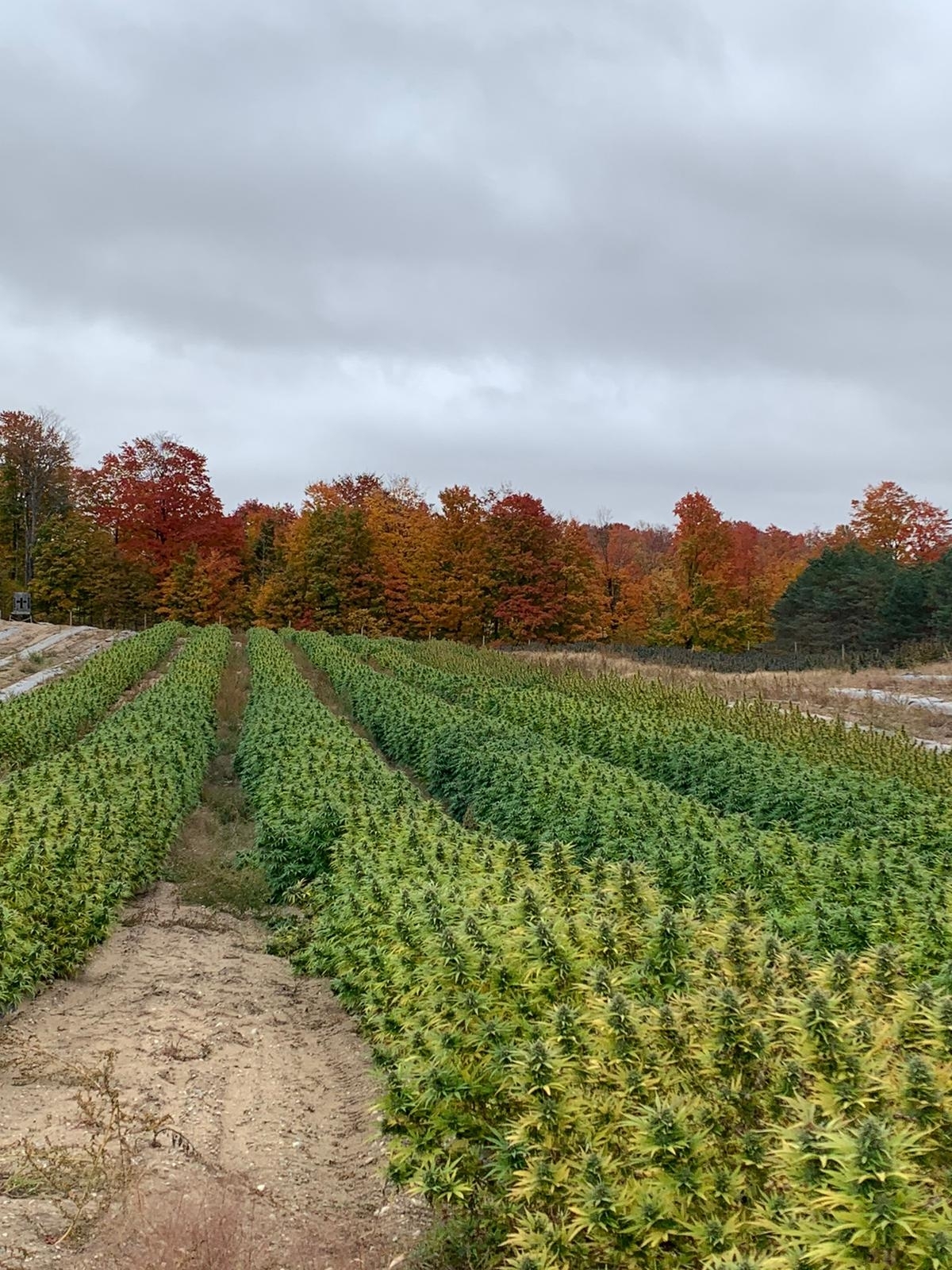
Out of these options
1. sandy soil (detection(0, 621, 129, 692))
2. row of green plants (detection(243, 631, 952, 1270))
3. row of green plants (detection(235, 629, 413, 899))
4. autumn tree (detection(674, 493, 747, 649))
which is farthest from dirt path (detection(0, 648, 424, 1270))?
autumn tree (detection(674, 493, 747, 649))

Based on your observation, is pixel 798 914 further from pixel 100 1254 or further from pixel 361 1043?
pixel 100 1254

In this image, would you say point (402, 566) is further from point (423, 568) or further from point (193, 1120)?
point (193, 1120)

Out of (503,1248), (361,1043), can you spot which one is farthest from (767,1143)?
(361,1043)

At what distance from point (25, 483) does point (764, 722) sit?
Answer: 2021 inches

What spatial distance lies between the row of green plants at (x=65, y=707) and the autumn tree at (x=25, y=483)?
30524 millimetres

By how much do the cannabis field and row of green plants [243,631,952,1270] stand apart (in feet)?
0.04

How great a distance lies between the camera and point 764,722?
540 inches

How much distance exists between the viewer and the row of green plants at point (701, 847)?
191 inches

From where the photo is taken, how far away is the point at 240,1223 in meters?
3.51

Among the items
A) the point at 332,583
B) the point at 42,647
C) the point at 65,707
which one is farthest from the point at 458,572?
the point at 65,707

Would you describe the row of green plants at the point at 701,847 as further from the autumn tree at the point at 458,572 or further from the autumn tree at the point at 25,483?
the autumn tree at the point at 25,483

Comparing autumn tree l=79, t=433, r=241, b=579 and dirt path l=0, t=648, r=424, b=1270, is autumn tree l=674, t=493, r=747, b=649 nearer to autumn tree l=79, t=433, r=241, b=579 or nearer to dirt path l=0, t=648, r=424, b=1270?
autumn tree l=79, t=433, r=241, b=579

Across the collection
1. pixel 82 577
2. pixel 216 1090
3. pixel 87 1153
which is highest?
pixel 82 577

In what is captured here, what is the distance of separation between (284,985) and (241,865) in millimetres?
3069
